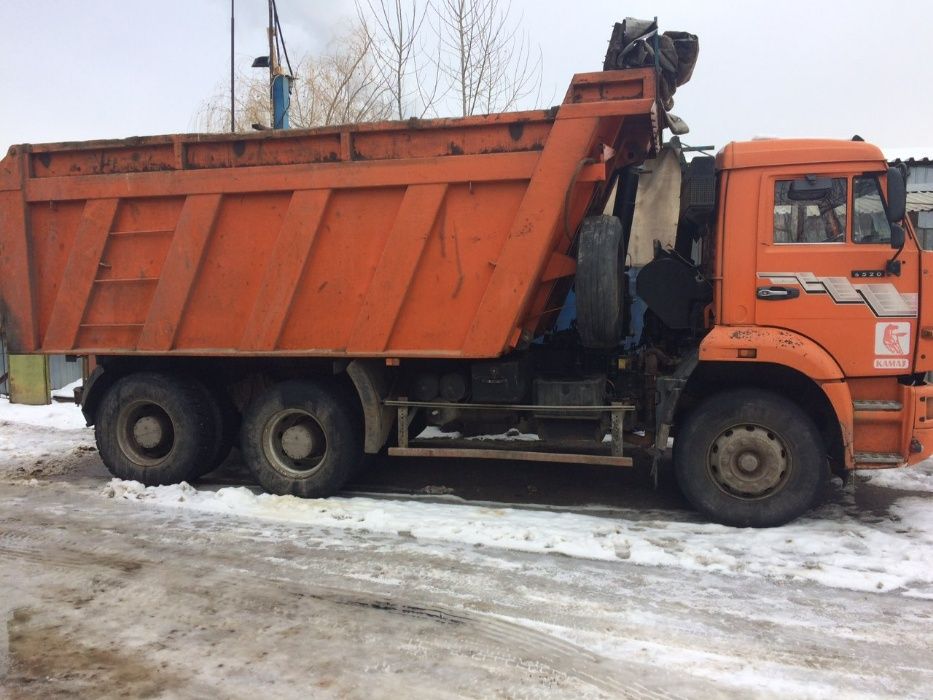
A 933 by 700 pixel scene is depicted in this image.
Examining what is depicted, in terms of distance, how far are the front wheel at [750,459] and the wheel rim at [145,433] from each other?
4914mm

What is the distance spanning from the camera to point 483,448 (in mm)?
5754

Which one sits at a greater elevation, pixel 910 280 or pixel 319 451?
pixel 910 280

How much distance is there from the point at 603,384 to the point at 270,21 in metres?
11.3

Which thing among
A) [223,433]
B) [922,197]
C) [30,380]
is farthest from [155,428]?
[922,197]

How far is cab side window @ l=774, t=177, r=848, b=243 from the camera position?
489 centimetres

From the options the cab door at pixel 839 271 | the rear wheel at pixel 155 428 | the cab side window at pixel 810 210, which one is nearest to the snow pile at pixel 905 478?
the cab door at pixel 839 271

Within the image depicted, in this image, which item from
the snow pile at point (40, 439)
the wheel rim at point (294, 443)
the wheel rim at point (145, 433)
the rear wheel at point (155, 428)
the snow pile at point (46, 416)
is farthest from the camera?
the snow pile at point (46, 416)

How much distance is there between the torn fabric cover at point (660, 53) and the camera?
17.9ft

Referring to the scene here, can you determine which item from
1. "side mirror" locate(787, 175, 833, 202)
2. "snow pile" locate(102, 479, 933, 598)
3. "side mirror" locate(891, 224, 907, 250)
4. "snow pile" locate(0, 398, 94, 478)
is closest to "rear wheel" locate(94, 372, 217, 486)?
"snow pile" locate(102, 479, 933, 598)

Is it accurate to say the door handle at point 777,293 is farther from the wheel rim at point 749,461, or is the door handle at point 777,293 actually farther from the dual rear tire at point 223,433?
the dual rear tire at point 223,433

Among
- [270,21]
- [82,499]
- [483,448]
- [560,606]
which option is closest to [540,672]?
[560,606]

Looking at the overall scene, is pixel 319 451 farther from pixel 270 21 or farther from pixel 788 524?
pixel 270 21

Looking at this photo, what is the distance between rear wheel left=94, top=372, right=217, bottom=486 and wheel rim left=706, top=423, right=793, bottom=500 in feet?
15.6

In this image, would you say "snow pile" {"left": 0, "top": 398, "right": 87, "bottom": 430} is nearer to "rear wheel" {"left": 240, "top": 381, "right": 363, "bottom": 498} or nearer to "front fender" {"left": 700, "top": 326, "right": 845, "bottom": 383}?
"rear wheel" {"left": 240, "top": 381, "right": 363, "bottom": 498}
